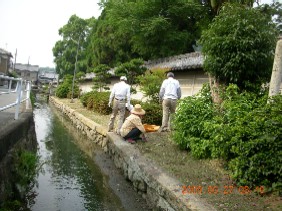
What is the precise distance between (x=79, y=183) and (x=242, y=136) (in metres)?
4.04

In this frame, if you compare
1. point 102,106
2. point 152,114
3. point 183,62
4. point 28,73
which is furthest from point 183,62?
point 28,73

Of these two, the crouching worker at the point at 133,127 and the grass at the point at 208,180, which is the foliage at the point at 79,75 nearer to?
the crouching worker at the point at 133,127

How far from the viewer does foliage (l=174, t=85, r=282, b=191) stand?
4.46m

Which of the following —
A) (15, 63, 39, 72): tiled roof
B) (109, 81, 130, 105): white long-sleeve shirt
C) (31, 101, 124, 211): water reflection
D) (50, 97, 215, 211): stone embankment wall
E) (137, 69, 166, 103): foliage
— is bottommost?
(31, 101, 124, 211): water reflection

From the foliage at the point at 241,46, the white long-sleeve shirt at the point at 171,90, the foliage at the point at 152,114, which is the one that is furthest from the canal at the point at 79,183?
the foliage at the point at 241,46

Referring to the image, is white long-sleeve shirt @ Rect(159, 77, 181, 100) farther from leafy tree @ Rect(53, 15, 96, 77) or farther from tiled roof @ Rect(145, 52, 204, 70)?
leafy tree @ Rect(53, 15, 96, 77)

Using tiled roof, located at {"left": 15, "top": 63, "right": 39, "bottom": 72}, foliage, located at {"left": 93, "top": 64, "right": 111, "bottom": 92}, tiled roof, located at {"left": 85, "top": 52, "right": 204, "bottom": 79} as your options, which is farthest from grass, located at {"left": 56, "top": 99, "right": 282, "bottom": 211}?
tiled roof, located at {"left": 15, "top": 63, "right": 39, "bottom": 72}

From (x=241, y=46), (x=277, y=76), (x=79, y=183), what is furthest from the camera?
(x=241, y=46)

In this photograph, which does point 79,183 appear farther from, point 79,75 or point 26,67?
point 26,67

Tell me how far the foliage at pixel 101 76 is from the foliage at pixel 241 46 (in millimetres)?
14966

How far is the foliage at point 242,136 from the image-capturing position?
4.46m

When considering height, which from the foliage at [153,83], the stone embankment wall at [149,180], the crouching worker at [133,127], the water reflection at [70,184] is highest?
the foliage at [153,83]

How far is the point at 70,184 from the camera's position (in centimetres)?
666

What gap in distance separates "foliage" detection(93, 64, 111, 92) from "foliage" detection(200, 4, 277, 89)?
14966 mm
